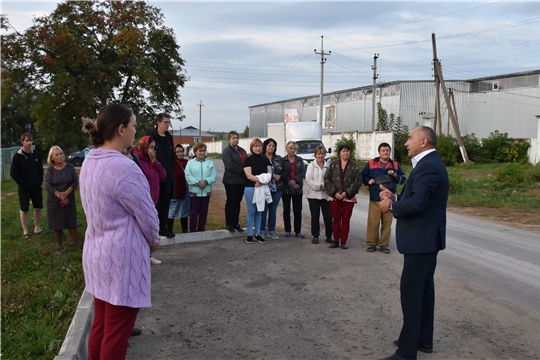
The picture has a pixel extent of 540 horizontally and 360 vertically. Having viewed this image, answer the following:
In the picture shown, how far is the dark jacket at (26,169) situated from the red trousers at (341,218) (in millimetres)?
5917

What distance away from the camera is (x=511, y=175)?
1991cm

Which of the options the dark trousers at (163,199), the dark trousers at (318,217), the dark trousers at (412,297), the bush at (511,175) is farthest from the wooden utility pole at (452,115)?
the dark trousers at (412,297)

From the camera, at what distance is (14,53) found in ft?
58.6

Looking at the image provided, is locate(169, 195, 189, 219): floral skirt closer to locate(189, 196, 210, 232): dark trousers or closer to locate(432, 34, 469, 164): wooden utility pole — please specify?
locate(189, 196, 210, 232): dark trousers

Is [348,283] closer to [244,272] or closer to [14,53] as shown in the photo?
[244,272]

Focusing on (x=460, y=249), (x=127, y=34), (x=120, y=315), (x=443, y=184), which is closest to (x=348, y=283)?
(x=443, y=184)

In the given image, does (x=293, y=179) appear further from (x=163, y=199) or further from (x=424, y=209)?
(x=424, y=209)

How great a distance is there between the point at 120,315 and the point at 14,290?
3936mm

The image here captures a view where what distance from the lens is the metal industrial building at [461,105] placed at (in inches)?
1661

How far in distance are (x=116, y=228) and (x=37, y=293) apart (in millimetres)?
3825

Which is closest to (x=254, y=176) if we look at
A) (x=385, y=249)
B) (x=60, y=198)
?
(x=385, y=249)

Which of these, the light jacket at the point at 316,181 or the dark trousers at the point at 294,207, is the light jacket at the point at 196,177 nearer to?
the dark trousers at the point at 294,207

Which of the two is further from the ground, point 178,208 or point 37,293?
point 178,208

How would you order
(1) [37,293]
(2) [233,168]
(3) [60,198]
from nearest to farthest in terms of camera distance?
1. (1) [37,293]
2. (3) [60,198]
3. (2) [233,168]
